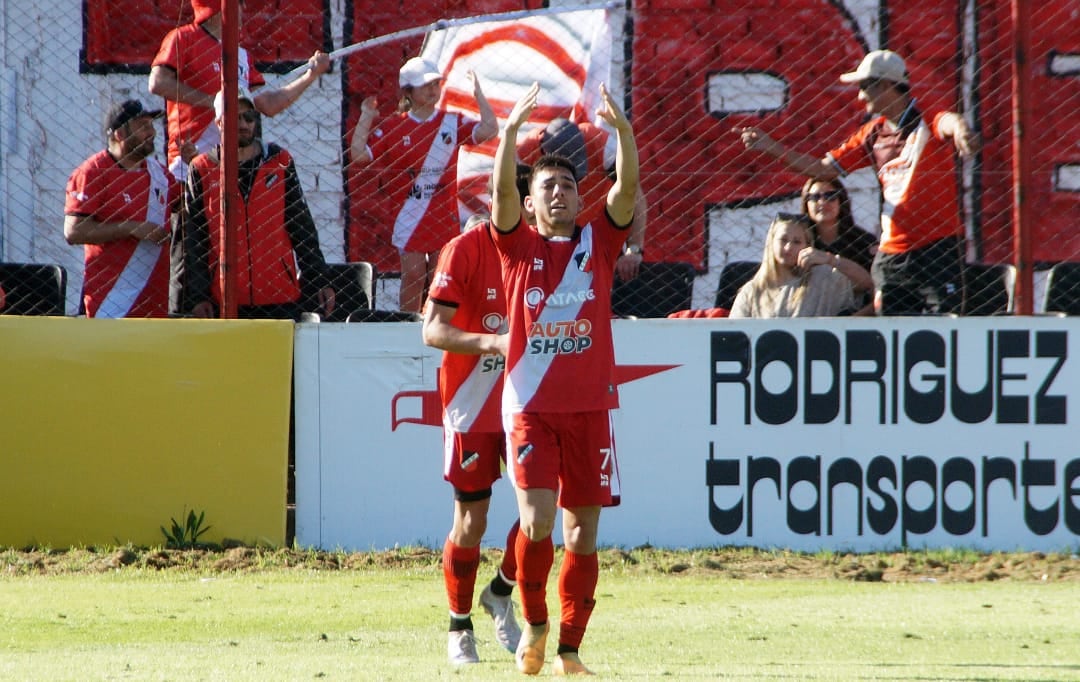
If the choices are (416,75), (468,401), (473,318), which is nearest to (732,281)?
(416,75)

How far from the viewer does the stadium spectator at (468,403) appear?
6395mm

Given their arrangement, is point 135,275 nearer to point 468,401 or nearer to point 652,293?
point 652,293

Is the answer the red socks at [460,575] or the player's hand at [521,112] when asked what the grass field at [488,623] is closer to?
the red socks at [460,575]

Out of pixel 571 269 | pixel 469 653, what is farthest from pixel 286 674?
pixel 571 269

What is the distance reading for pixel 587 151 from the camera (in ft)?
32.5

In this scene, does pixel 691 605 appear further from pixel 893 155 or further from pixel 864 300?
pixel 893 155

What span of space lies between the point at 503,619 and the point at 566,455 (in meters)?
1.14

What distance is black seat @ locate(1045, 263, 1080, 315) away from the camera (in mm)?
9523

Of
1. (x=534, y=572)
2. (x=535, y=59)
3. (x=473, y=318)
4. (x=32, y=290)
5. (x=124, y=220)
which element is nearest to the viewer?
(x=534, y=572)

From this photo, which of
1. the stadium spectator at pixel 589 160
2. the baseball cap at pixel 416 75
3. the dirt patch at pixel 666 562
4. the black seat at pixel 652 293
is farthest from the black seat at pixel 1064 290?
the baseball cap at pixel 416 75

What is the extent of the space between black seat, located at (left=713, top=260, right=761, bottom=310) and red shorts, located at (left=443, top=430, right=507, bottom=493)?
3.50 meters

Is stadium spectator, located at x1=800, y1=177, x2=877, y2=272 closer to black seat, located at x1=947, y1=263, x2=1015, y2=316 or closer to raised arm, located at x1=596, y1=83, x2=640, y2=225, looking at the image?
black seat, located at x1=947, y1=263, x2=1015, y2=316

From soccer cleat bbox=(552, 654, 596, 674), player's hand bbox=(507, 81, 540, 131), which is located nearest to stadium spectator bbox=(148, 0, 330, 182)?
player's hand bbox=(507, 81, 540, 131)

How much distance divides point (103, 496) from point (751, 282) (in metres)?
4.16
